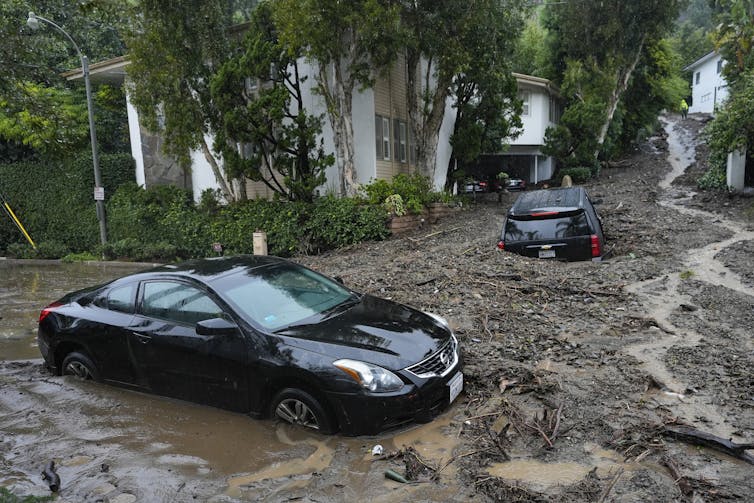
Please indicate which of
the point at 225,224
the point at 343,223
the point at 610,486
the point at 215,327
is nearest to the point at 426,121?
the point at 343,223

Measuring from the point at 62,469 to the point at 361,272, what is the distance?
21.9 feet

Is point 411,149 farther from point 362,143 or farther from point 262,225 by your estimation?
point 262,225

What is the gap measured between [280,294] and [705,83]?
5569 centimetres

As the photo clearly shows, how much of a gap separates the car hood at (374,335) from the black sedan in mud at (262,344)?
1 centimetres

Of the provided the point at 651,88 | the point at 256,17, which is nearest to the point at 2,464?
the point at 256,17

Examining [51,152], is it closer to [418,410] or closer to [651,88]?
[418,410]

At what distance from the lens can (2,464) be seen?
15.0 feet

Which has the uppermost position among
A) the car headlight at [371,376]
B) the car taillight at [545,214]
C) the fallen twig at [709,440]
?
the car taillight at [545,214]

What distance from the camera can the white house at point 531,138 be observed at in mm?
28672

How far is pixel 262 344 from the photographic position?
15.2ft

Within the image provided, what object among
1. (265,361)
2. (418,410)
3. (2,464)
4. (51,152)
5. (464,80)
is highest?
(464,80)

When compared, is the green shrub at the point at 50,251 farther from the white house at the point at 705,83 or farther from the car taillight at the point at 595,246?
the white house at the point at 705,83

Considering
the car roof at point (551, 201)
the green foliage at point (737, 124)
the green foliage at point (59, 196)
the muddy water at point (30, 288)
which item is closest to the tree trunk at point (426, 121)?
the car roof at point (551, 201)

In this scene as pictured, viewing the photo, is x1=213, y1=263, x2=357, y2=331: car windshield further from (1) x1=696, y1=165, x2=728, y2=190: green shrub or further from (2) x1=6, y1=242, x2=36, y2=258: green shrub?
(2) x1=6, y1=242, x2=36, y2=258: green shrub
